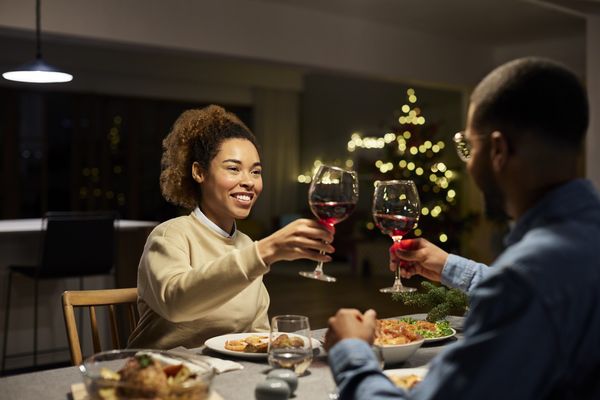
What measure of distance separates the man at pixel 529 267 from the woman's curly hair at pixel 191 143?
48.6 inches

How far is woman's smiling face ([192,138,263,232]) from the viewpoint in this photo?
7.25 ft

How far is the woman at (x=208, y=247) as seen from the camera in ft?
5.67

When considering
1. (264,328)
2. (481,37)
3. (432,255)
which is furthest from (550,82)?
(481,37)

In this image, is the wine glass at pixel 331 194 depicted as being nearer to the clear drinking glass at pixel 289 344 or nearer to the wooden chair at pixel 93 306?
the clear drinking glass at pixel 289 344

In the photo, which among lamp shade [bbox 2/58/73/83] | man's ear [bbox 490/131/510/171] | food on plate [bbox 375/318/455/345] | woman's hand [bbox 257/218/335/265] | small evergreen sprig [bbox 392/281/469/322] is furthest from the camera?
lamp shade [bbox 2/58/73/83]

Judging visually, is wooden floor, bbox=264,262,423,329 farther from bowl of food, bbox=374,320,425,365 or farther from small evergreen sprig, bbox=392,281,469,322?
bowl of food, bbox=374,320,425,365

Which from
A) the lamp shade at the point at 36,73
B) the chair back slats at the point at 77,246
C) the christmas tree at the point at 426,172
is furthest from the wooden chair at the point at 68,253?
the christmas tree at the point at 426,172

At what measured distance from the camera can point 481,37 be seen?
Result: 8320 millimetres

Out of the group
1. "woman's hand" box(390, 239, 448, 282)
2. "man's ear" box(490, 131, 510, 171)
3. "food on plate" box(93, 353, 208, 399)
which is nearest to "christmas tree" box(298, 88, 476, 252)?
"woman's hand" box(390, 239, 448, 282)

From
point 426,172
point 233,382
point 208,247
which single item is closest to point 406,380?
point 233,382

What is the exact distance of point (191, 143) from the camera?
232cm

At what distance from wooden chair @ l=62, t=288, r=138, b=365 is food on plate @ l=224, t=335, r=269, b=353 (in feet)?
1.47

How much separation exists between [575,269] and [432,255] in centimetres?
92

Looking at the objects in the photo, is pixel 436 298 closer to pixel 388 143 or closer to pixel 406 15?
pixel 406 15
